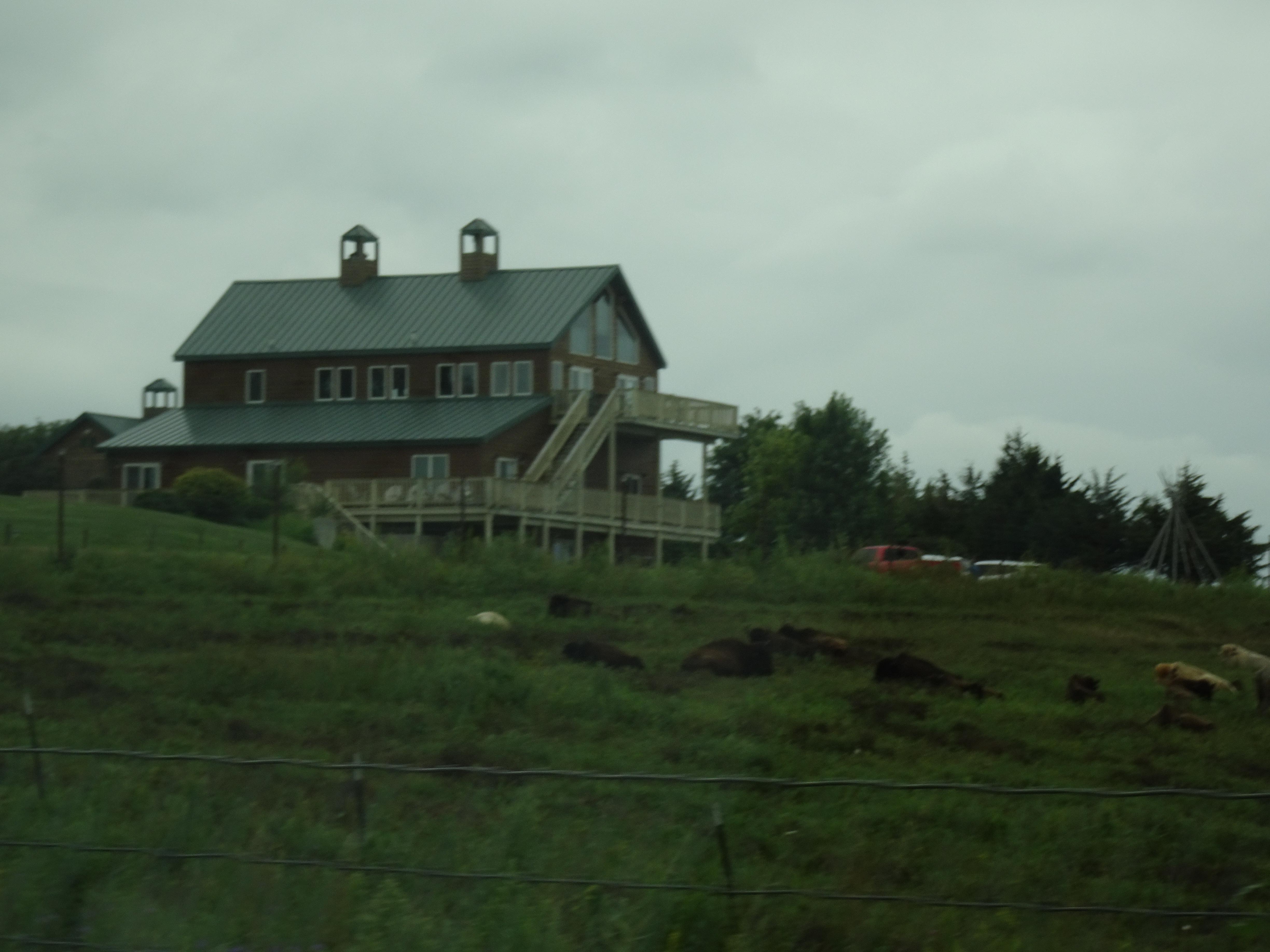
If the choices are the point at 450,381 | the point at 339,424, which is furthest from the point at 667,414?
the point at 339,424

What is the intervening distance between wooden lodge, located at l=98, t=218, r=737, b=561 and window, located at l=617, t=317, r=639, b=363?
0.24ft

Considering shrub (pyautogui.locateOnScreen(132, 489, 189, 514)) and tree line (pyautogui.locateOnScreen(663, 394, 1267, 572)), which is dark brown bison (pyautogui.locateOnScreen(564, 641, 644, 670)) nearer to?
tree line (pyautogui.locateOnScreen(663, 394, 1267, 572))

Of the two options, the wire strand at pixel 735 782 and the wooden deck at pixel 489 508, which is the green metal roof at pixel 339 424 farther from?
the wire strand at pixel 735 782

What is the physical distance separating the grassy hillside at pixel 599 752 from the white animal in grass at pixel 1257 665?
43 centimetres

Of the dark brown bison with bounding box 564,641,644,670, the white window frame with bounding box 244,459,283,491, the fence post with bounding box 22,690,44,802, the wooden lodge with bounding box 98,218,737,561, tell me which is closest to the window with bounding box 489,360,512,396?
the wooden lodge with bounding box 98,218,737,561

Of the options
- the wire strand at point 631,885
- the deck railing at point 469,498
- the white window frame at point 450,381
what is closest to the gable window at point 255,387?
the white window frame at point 450,381

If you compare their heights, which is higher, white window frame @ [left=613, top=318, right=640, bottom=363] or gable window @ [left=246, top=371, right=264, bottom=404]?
white window frame @ [left=613, top=318, right=640, bottom=363]

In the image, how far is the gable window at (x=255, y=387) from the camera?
2227 inches

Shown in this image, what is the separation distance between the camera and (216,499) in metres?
43.9

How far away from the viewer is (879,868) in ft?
33.4

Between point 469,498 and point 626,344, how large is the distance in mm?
15089

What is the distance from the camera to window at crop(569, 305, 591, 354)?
5434 cm

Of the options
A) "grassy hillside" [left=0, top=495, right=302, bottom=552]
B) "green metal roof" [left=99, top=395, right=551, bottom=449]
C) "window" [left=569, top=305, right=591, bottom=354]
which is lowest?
"grassy hillside" [left=0, top=495, right=302, bottom=552]

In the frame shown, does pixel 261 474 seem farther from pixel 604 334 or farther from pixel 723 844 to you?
pixel 723 844
